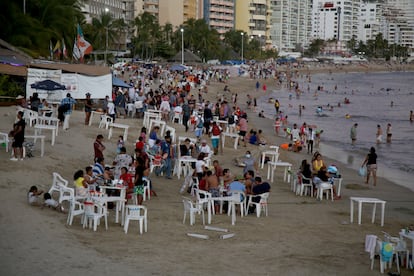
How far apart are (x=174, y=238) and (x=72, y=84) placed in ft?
44.8

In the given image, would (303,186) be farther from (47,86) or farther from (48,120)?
(47,86)

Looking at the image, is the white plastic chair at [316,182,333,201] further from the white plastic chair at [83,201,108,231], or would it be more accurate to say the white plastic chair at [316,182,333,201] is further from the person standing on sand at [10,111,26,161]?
the person standing on sand at [10,111,26,161]

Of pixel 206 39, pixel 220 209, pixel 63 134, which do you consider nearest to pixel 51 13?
pixel 63 134

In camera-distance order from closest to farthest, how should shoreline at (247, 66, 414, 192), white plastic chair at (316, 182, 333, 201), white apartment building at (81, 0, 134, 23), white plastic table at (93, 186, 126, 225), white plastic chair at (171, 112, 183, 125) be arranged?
1. white plastic table at (93, 186, 126, 225)
2. white plastic chair at (316, 182, 333, 201)
3. shoreline at (247, 66, 414, 192)
4. white plastic chair at (171, 112, 183, 125)
5. white apartment building at (81, 0, 134, 23)

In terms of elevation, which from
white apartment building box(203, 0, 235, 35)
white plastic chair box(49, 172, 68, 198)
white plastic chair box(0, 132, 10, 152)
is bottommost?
white plastic chair box(49, 172, 68, 198)

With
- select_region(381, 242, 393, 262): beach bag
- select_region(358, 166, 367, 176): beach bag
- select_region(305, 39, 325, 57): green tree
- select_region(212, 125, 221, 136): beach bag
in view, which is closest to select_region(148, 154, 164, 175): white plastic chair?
select_region(212, 125, 221, 136): beach bag

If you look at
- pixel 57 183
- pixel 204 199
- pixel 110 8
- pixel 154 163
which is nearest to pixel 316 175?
pixel 154 163

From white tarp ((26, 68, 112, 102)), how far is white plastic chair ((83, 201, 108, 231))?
40.0 ft

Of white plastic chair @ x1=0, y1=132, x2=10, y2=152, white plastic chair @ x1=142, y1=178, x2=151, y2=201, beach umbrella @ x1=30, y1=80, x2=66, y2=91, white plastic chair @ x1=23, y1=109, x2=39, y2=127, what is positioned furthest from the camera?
beach umbrella @ x1=30, y1=80, x2=66, y2=91

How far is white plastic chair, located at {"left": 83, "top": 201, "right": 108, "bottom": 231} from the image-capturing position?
10.4 metres

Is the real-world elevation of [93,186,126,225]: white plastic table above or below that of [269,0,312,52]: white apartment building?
below

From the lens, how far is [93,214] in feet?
34.0

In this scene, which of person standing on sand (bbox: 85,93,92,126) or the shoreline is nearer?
person standing on sand (bbox: 85,93,92,126)

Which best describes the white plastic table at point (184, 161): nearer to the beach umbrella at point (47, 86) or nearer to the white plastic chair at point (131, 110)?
the beach umbrella at point (47, 86)
